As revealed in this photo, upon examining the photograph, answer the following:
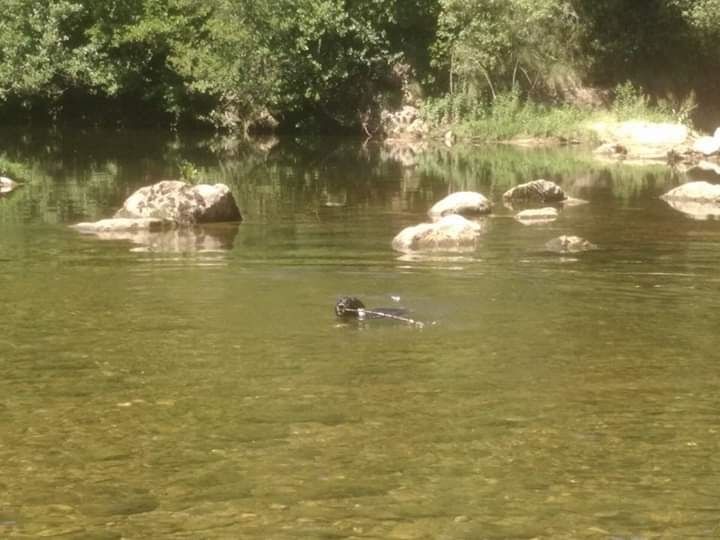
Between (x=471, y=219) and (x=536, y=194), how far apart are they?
3816mm

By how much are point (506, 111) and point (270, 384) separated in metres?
35.6

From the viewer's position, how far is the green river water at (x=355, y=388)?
7.23m

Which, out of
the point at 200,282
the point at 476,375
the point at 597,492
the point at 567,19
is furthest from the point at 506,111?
the point at 597,492

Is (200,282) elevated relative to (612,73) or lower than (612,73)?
lower

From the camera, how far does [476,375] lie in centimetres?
1033

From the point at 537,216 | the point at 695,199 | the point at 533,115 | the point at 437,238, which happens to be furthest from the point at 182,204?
the point at 533,115

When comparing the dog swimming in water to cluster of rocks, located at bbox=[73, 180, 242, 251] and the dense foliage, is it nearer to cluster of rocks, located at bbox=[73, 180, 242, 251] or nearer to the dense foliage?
cluster of rocks, located at bbox=[73, 180, 242, 251]

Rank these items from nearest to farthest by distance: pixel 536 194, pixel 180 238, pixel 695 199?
pixel 180 238 < pixel 695 199 < pixel 536 194

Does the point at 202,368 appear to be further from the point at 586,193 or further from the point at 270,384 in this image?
the point at 586,193

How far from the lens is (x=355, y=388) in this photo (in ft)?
32.6

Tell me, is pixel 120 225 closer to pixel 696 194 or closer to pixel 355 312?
pixel 355 312

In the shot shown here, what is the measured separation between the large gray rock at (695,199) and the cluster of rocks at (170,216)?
8647mm

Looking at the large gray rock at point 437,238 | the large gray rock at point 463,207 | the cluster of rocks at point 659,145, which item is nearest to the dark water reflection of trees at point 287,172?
the large gray rock at point 463,207

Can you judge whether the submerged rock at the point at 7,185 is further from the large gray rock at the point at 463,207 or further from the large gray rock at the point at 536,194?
the large gray rock at the point at 536,194
